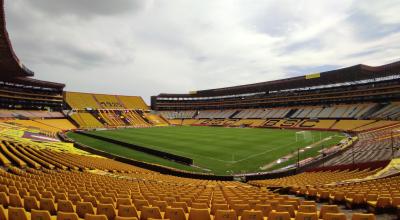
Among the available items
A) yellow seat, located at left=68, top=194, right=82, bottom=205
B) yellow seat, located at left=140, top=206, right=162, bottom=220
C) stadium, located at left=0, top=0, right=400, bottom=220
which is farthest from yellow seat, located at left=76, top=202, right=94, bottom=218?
yellow seat, located at left=68, top=194, right=82, bottom=205

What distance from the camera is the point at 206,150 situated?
129 ft

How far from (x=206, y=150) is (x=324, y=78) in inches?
1785

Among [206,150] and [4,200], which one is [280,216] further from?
[206,150]

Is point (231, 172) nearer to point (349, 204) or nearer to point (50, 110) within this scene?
point (349, 204)

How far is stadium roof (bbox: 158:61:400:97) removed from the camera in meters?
56.0

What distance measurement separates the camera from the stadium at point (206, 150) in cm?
733

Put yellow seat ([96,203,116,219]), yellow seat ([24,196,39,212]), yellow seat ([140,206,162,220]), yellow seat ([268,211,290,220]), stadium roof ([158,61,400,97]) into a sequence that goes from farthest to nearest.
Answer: stadium roof ([158,61,400,97])
yellow seat ([24,196,39,212])
yellow seat ([96,203,116,219])
yellow seat ([140,206,162,220])
yellow seat ([268,211,290,220])

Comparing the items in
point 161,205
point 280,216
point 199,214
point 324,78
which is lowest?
point 161,205

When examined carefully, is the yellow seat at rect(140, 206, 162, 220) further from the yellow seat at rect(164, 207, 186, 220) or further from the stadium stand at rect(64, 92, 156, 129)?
the stadium stand at rect(64, 92, 156, 129)

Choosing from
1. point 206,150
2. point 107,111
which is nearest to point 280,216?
point 206,150

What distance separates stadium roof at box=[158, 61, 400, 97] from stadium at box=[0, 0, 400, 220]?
0.36 m

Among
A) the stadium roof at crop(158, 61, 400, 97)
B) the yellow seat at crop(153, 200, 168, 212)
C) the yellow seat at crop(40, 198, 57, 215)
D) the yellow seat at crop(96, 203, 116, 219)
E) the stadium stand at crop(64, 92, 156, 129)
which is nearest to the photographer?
the yellow seat at crop(96, 203, 116, 219)

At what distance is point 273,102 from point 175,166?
6986 cm

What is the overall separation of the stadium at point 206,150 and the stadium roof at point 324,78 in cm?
36
